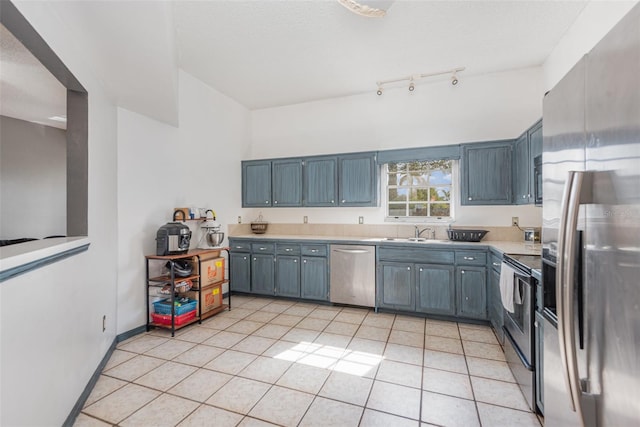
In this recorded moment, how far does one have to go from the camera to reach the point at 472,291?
3.35 m

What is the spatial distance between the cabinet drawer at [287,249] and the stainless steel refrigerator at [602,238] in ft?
11.1

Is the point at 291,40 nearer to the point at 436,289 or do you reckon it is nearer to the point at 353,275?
the point at 353,275

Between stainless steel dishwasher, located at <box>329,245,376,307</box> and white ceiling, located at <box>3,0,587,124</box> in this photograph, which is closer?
white ceiling, located at <box>3,0,587,124</box>

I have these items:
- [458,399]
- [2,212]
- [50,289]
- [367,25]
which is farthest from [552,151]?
[2,212]

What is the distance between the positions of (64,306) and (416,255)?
3315 millimetres

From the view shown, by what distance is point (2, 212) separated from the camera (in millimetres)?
3707

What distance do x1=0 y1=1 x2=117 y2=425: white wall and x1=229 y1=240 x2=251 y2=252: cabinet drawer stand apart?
5.87 feet

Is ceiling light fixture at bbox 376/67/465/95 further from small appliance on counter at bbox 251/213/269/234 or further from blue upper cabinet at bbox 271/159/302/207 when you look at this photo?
small appliance on counter at bbox 251/213/269/234

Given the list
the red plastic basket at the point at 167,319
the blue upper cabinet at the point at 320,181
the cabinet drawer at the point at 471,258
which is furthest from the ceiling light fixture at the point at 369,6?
the red plastic basket at the point at 167,319

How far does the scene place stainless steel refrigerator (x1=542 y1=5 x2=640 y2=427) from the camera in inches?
27.0

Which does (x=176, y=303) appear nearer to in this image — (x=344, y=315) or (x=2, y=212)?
(x=344, y=315)

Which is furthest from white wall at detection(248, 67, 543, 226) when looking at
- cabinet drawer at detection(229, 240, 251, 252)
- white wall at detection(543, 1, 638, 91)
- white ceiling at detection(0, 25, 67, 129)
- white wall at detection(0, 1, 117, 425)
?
white ceiling at detection(0, 25, 67, 129)

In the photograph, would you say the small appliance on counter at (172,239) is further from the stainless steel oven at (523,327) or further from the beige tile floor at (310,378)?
the stainless steel oven at (523,327)

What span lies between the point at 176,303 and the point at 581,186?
11.6ft
